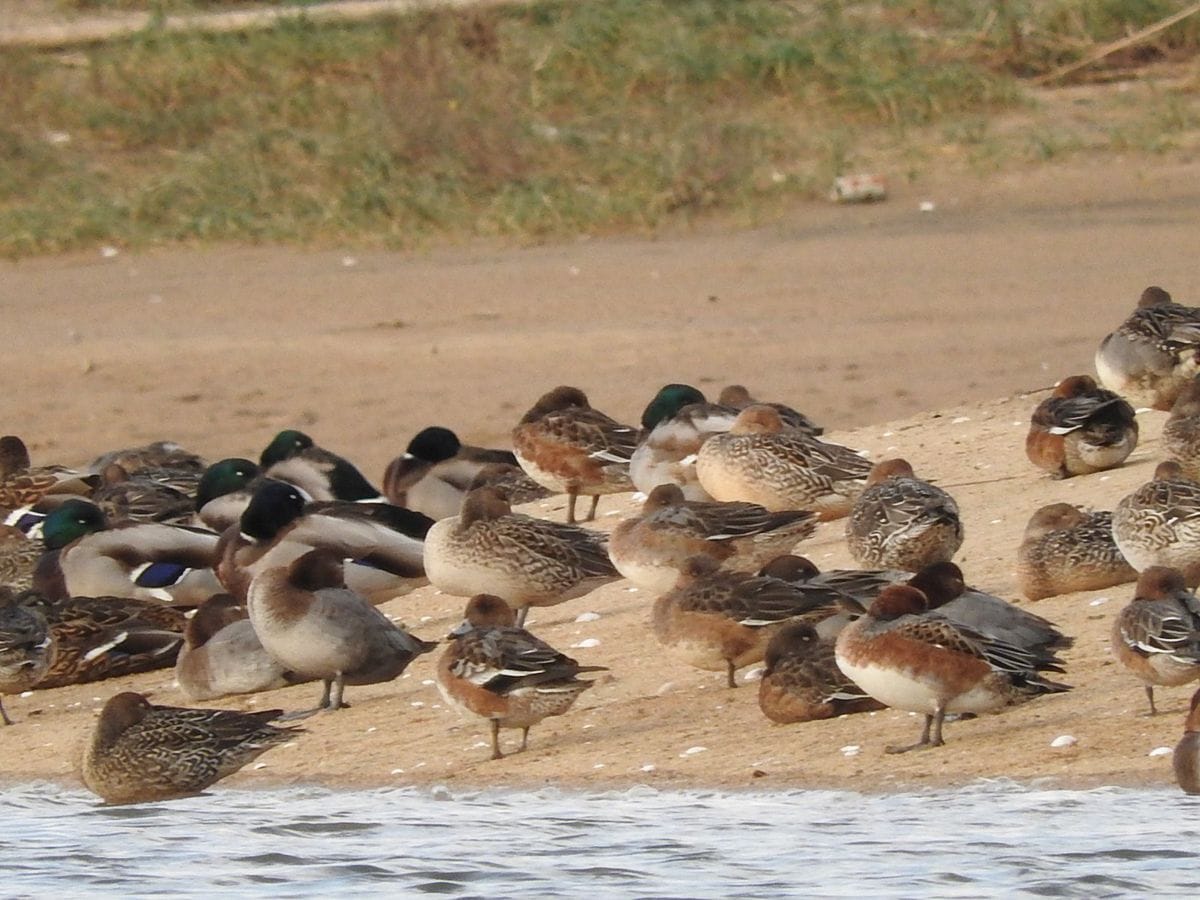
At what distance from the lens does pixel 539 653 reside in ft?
26.5

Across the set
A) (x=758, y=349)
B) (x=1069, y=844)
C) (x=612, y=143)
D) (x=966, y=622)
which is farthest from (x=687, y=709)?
(x=612, y=143)

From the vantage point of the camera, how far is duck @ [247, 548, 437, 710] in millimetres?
8891

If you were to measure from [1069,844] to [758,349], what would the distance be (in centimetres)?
955

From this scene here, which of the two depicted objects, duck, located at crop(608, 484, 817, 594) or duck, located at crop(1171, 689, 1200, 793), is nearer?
duck, located at crop(1171, 689, 1200, 793)

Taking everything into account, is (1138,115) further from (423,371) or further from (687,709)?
(687,709)

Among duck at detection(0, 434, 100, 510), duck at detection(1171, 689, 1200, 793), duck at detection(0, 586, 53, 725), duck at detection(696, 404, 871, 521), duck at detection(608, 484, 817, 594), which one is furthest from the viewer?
duck at detection(0, 434, 100, 510)

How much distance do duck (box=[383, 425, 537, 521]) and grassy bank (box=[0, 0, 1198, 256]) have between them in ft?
21.1

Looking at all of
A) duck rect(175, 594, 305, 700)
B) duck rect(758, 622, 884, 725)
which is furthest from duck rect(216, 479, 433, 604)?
duck rect(758, 622, 884, 725)

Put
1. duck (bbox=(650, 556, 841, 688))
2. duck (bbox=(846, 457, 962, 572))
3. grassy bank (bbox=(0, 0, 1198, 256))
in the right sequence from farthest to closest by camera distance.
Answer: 1. grassy bank (bbox=(0, 0, 1198, 256))
2. duck (bbox=(846, 457, 962, 572))
3. duck (bbox=(650, 556, 841, 688))

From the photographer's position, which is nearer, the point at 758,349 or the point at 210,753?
the point at 210,753

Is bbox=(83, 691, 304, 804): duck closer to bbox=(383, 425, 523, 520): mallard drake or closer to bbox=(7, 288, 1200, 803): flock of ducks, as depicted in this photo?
bbox=(7, 288, 1200, 803): flock of ducks

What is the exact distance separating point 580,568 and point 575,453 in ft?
6.06

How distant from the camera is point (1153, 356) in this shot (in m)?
11.2

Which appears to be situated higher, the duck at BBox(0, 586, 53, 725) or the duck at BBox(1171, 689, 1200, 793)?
the duck at BBox(1171, 689, 1200, 793)
